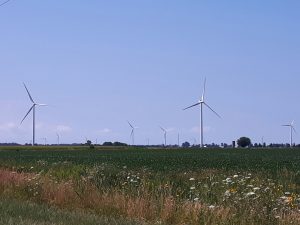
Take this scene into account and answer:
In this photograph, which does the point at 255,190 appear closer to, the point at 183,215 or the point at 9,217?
the point at 183,215

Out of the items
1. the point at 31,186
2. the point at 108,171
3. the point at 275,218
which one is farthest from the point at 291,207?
the point at 108,171

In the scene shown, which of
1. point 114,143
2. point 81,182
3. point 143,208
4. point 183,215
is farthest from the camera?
point 114,143

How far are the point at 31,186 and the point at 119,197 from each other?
4.74 meters

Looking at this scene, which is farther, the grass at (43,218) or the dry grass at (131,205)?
the dry grass at (131,205)

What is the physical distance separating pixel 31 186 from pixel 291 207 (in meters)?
8.90

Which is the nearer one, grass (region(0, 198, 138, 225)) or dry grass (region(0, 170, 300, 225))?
grass (region(0, 198, 138, 225))

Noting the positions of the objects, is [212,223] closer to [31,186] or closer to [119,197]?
[119,197]

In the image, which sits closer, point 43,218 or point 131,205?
point 43,218

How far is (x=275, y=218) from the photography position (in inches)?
478

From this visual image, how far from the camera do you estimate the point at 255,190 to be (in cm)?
1483

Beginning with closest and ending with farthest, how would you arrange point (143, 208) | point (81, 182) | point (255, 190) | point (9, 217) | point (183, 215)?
point (9, 217), point (183, 215), point (143, 208), point (255, 190), point (81, 182)

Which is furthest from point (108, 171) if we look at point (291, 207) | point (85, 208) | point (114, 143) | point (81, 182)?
point (114, 143)

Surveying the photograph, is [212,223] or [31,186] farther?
[31,186]

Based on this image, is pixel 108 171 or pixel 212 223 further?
pixel 108 171
